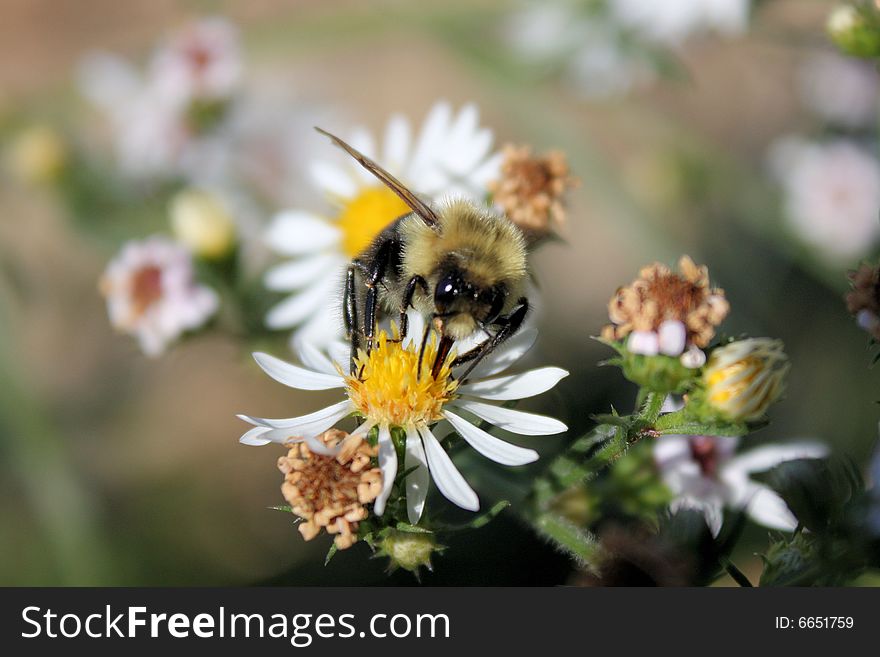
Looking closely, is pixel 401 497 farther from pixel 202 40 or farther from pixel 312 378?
pixel 202 40

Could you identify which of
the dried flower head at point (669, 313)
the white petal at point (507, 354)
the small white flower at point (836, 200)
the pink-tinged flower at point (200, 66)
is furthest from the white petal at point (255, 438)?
the small white flower at point (836, 200)

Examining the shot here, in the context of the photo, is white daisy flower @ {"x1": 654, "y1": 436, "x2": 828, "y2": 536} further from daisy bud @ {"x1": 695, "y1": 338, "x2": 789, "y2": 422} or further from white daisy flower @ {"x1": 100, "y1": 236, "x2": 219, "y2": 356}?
white daisy flower @ {"x1": 100, "y1": 236, "x2": 219, "y2": 356}

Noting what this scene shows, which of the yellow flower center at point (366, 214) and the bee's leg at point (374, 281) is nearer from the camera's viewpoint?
the bee's leg at point (374, 281)

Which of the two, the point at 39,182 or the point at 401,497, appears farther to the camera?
the point at 39,182

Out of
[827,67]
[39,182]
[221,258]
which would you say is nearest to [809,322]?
[827,67]

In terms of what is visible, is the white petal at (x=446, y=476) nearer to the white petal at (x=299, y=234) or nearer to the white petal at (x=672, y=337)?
the white petal at (x=672, y=337)

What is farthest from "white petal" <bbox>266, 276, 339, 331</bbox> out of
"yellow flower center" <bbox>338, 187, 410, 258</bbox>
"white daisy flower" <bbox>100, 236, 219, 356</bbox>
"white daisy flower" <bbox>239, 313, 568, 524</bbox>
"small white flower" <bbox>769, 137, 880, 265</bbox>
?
"small white flower" <bbox>769, 137, 880, 265</bbox>
